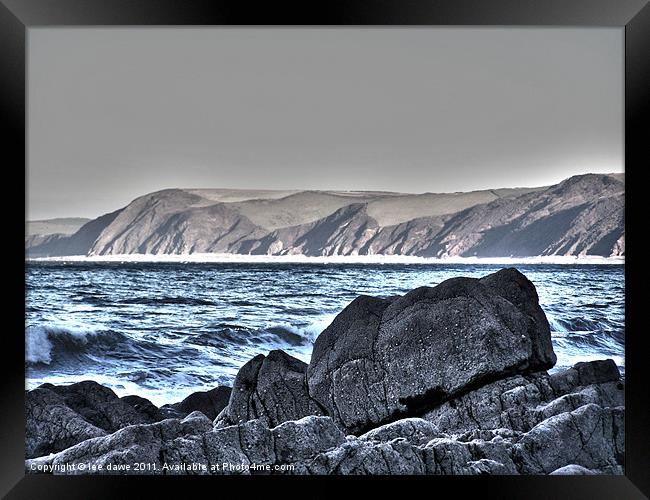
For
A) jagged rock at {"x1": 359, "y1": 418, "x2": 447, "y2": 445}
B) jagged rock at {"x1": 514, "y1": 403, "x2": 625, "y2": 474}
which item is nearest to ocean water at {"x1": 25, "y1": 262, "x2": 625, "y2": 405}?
jagged rock at {"x1": 514, "y1": 403, "x2": 625, "y2": 474}

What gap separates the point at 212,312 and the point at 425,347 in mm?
1457

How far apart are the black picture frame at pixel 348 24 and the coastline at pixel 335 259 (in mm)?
716

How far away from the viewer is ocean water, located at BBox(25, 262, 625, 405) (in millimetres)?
4199

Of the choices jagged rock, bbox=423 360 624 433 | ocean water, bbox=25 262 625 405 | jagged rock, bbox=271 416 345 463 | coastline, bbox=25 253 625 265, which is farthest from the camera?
coastline, bbox=25 253 625 265

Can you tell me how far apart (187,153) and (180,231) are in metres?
0.58

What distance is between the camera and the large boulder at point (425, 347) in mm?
4156

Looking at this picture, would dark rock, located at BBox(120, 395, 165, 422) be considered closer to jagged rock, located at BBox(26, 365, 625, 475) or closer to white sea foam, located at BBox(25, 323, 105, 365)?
jagged rock, located at BBox(26, 365, 625, 475)

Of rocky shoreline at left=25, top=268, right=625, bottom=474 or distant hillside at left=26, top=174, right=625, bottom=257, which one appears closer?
rocky shoreline at left=25, top=268, right=625, bottom=474

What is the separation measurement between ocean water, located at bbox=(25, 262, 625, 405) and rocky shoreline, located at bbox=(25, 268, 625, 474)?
93 mm

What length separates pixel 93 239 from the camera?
4391 millimetres

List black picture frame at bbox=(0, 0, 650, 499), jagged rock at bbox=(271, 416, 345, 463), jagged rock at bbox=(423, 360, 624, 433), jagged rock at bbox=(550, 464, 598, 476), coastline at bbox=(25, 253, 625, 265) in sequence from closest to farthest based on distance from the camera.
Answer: black picture frame at bbox=(0, 0, 650, 499)
jagged rock at bbox=(550, 464, 598, 476)
jagged rock at bbox=(271, 416, 345, 463)
jagged rock at bbox=(423, 360, 624, 433)
coastline at bbox=(25, 253, 625, 265)

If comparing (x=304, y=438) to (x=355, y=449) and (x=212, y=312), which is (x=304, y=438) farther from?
(x=212, y=312)

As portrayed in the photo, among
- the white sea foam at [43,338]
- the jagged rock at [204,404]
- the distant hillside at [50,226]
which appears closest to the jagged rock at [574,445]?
the jagged rock at [204,404]
